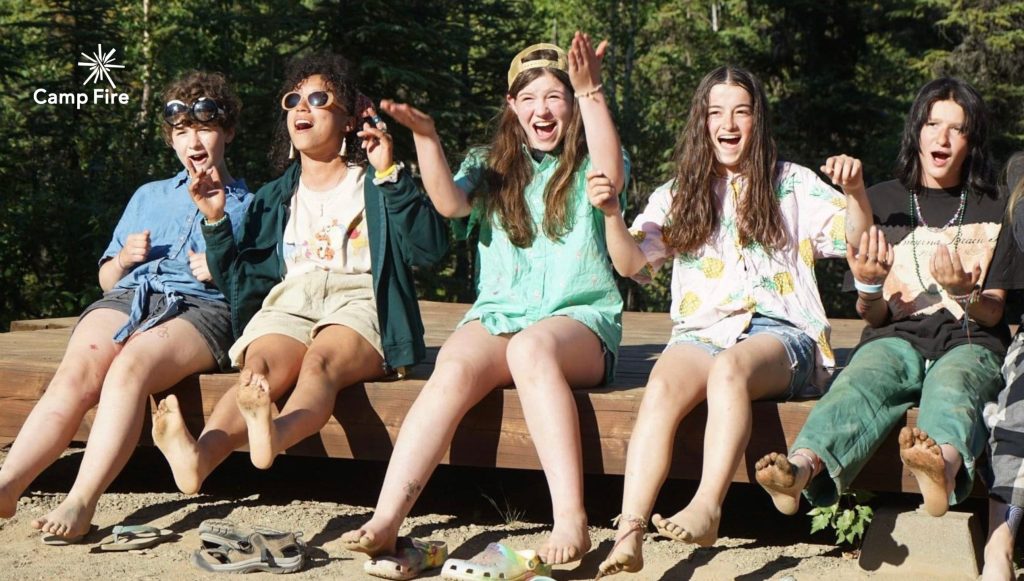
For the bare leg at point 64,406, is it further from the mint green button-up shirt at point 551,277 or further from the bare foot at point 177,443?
the mint green button-up shirt at point 551,277

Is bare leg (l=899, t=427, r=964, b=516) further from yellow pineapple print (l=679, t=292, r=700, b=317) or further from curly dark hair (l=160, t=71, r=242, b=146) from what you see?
curly dark hair (l=160, t=71, r=242, b=146)

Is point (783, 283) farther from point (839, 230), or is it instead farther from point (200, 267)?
point (200, 267)

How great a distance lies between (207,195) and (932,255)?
228cm

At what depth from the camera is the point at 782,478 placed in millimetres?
2902

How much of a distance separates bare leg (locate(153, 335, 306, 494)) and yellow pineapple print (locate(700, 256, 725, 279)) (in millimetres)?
1302

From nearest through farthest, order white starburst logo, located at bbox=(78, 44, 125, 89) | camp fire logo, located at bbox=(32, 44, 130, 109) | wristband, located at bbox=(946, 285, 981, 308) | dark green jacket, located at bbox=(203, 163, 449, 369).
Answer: wristband, located at bbox=(946, 285, 981, 308), dark green jacket, located at bbox=(203, 163, 449, 369), camp fire logo, located at bbox=(32, 44, 130, 109), white starburst logo, located at bbox=(78, 44, 125, 89)

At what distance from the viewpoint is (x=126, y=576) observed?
3.36 m

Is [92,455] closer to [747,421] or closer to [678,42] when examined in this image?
[747,421]

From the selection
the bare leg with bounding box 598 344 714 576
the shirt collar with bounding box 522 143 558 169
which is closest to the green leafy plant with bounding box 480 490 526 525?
the bare leg with bounding box 598 344 714 576

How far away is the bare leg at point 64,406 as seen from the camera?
3.65m

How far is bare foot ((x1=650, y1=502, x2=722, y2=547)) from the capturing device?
287cm

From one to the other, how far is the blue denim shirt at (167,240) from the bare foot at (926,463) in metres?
2.35

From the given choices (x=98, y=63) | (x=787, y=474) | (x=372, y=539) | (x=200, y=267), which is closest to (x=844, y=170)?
(x=787, y=474)

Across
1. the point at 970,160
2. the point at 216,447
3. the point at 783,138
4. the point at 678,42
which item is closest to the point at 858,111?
the point at 783,138
